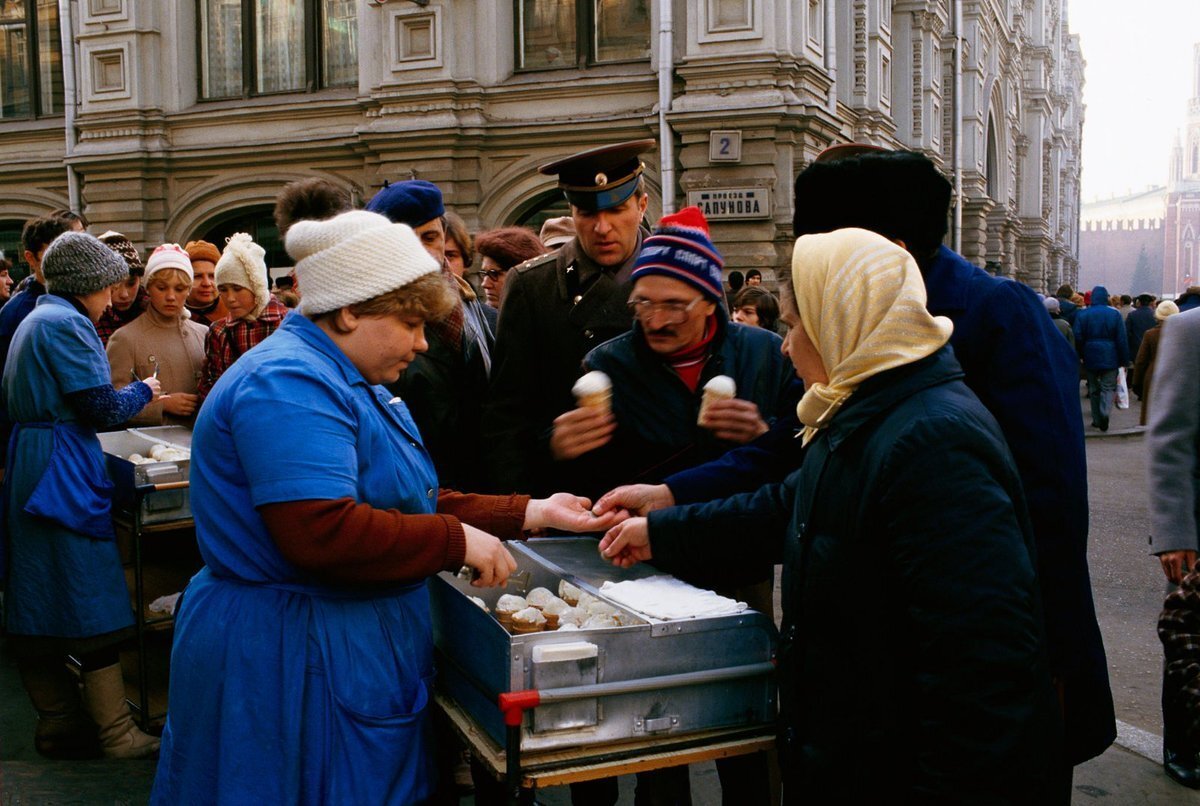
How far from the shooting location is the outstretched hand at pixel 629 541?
2.76m

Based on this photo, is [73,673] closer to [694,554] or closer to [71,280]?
[71,280]

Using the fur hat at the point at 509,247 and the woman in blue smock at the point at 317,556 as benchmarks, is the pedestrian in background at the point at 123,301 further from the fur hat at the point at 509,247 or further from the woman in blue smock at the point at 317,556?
the woman in blue smock at the point at 317,556

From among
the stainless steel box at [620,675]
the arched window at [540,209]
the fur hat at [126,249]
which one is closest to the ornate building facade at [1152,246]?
the arched window at [540,209]

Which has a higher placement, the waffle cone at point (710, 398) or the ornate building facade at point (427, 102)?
the ornate building facade at point (427, 102)

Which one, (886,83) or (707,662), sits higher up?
(886,83)

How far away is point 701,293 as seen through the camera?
9.81ft

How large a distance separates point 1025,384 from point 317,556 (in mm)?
1540

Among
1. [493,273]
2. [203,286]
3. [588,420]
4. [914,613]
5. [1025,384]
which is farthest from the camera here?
[203,286]

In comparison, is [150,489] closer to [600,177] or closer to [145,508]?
[145,508]

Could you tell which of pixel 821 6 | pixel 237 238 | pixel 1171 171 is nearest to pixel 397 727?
pixel 237 238

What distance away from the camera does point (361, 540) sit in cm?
212

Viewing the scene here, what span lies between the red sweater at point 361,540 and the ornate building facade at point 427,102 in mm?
11115

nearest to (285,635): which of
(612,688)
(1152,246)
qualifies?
(612,688)

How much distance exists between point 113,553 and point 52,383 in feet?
2.34
